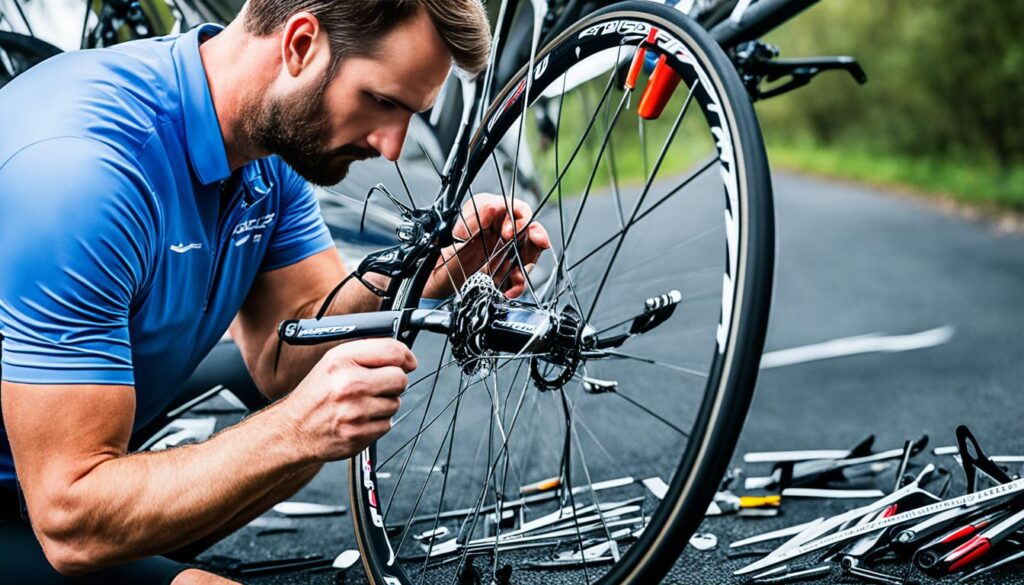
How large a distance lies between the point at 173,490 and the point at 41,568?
1.15ft

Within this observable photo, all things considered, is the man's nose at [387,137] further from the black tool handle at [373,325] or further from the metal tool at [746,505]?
the metal tool at [746,505]

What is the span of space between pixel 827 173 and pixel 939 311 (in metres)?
14.5

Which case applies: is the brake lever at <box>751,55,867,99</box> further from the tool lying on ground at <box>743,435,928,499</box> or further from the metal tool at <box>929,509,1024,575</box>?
the metal tool at <box>929,509,1024,575</box>

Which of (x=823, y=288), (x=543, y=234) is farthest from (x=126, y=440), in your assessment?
(x=823, y=288)

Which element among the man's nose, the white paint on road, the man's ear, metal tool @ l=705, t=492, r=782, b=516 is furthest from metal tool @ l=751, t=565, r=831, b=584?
the white paint on road

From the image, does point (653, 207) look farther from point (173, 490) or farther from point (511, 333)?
point (173, 490)

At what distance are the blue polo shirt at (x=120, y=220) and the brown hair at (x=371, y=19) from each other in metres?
0.21

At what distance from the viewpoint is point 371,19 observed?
185 cm

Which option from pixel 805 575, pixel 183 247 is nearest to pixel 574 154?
pixel 183 247

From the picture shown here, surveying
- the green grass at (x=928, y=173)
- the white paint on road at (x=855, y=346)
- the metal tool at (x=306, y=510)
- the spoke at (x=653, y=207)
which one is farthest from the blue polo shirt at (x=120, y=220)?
the green grass at (x=928, y=173)

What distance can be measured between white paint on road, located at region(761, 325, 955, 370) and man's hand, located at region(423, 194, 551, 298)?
2.82 m

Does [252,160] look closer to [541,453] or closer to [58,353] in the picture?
[58,353]

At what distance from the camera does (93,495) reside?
1.68 metres

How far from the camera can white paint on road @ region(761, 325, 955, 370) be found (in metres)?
4.89
